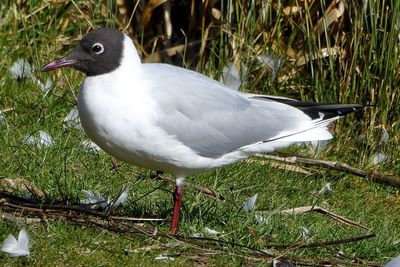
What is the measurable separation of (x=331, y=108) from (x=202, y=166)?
0.79m

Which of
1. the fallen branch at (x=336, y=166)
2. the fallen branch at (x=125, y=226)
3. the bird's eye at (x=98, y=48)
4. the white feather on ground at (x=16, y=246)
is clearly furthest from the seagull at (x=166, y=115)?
the fallen branch at (x=336, y=166)

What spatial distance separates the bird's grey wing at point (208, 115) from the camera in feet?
15.4

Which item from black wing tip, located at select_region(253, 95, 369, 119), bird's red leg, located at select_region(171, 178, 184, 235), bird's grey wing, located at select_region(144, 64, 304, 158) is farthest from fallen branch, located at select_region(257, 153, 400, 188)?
bird's red leg, located at select_region(171, 178, 184, 235)

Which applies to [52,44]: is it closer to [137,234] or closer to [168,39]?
[168,39]

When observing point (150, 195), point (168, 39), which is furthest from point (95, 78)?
point (168, 39)

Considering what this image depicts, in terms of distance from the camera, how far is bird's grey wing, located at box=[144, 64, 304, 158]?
4695 millimetres

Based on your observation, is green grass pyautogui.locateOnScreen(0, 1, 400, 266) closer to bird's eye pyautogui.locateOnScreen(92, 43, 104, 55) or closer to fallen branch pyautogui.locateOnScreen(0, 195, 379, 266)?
fallen branch pyautogui.locateOnScreen(0, 195, 379, 266)

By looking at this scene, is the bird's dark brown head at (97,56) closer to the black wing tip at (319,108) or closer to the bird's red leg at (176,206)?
the bird's red leg at (176,206)

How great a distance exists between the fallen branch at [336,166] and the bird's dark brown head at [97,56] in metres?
1.77

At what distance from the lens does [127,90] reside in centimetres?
457

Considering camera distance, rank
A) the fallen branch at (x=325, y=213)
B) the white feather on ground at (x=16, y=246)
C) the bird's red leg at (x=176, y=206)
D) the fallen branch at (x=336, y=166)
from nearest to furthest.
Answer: the white feather on ground at (x=16, y=246), the bird's red leg at (x=176, y=206), the fallen branch at (x=325, y=213), the fallen branch at (x=336, y=166)

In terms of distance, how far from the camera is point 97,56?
468 cm

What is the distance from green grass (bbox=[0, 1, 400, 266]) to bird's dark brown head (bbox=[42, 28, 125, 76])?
71cm

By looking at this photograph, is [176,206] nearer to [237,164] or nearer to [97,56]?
[97,56]
